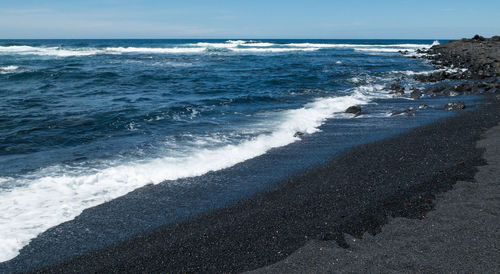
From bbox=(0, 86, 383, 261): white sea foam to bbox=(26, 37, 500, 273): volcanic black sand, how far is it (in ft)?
3.83

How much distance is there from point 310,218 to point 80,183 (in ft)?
12.8

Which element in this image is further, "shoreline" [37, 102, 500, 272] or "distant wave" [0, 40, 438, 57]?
"distant wave" [0, 40, 438, 57]

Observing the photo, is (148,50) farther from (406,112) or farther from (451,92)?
(406,112)

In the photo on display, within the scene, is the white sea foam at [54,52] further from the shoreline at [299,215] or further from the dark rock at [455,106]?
the shoreline at [299,215]

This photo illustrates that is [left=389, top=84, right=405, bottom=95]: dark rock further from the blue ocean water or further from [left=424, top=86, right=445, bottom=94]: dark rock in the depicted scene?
[left=424, top=86, right=445, bottom=94]: dark rock

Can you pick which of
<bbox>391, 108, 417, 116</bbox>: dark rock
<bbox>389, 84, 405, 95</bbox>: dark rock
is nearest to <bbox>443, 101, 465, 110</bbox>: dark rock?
<bbox>391, 108, 417, 116</bbox>: dark rock

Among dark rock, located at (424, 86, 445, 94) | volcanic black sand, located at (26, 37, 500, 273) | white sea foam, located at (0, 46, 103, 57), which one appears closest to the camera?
volcanic black sand, located at (26, 37, 500, 273)

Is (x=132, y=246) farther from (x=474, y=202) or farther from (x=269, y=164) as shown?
(x=474, y=202)

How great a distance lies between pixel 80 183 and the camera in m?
5.80

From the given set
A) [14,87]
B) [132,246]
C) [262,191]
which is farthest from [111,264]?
[14,87]

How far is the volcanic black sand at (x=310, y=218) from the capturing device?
11.8 ft

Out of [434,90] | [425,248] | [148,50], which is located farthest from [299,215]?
[148,50]

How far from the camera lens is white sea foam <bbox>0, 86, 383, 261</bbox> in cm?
450

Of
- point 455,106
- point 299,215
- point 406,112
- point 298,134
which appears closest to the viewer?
point 299,215
